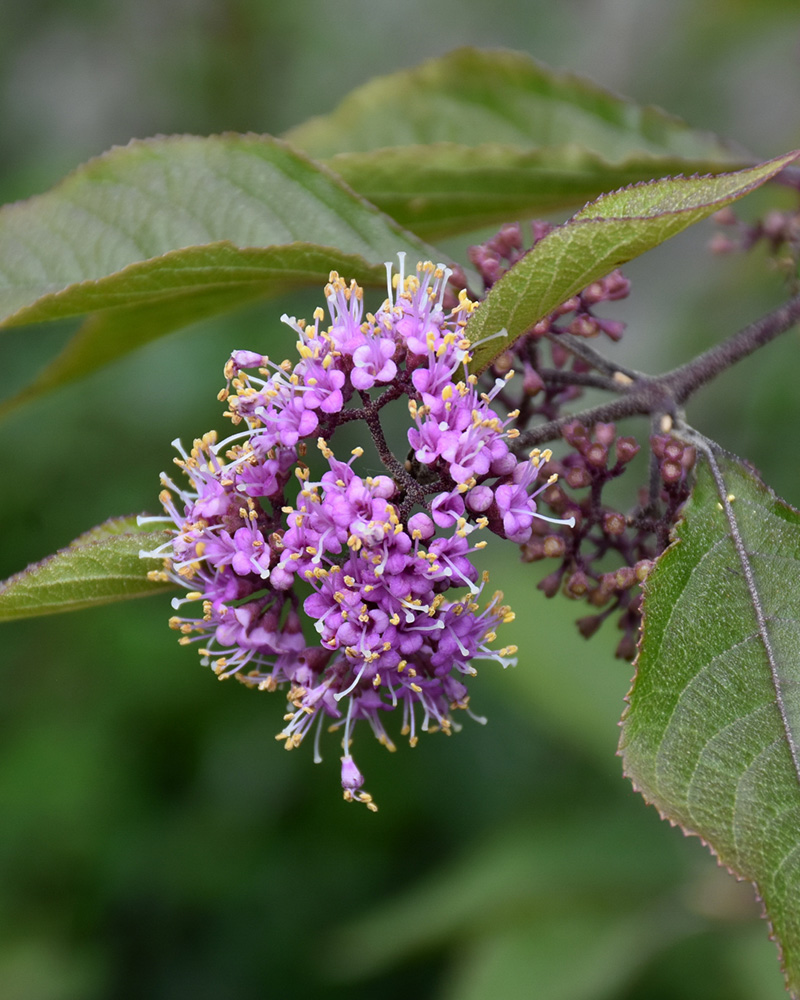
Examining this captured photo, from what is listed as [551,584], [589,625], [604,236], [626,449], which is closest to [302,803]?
[589,625]

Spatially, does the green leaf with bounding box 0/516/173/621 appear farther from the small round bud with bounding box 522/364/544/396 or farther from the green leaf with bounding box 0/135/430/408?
the small round bud with bounding box 522/364/544/396

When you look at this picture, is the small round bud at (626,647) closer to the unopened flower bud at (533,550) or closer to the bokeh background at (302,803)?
the unopened flower bud at (533,550)

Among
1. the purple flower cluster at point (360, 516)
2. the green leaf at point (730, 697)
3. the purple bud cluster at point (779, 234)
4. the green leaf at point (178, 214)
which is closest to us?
the green leaf at point (730, 697)

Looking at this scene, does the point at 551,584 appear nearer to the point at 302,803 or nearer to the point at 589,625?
the point at 589,625

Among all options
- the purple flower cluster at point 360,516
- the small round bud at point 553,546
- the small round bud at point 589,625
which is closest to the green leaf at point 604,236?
the purple flower cluster at point 360,516

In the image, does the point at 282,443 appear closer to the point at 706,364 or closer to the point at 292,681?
the point at 292,681

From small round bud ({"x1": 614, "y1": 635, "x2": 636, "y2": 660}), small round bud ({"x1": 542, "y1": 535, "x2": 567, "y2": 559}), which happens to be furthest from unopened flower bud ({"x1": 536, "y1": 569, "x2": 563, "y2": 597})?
small round bud ({"x1": 614, "y1": 635, "x2": 636, "y2": 660})
